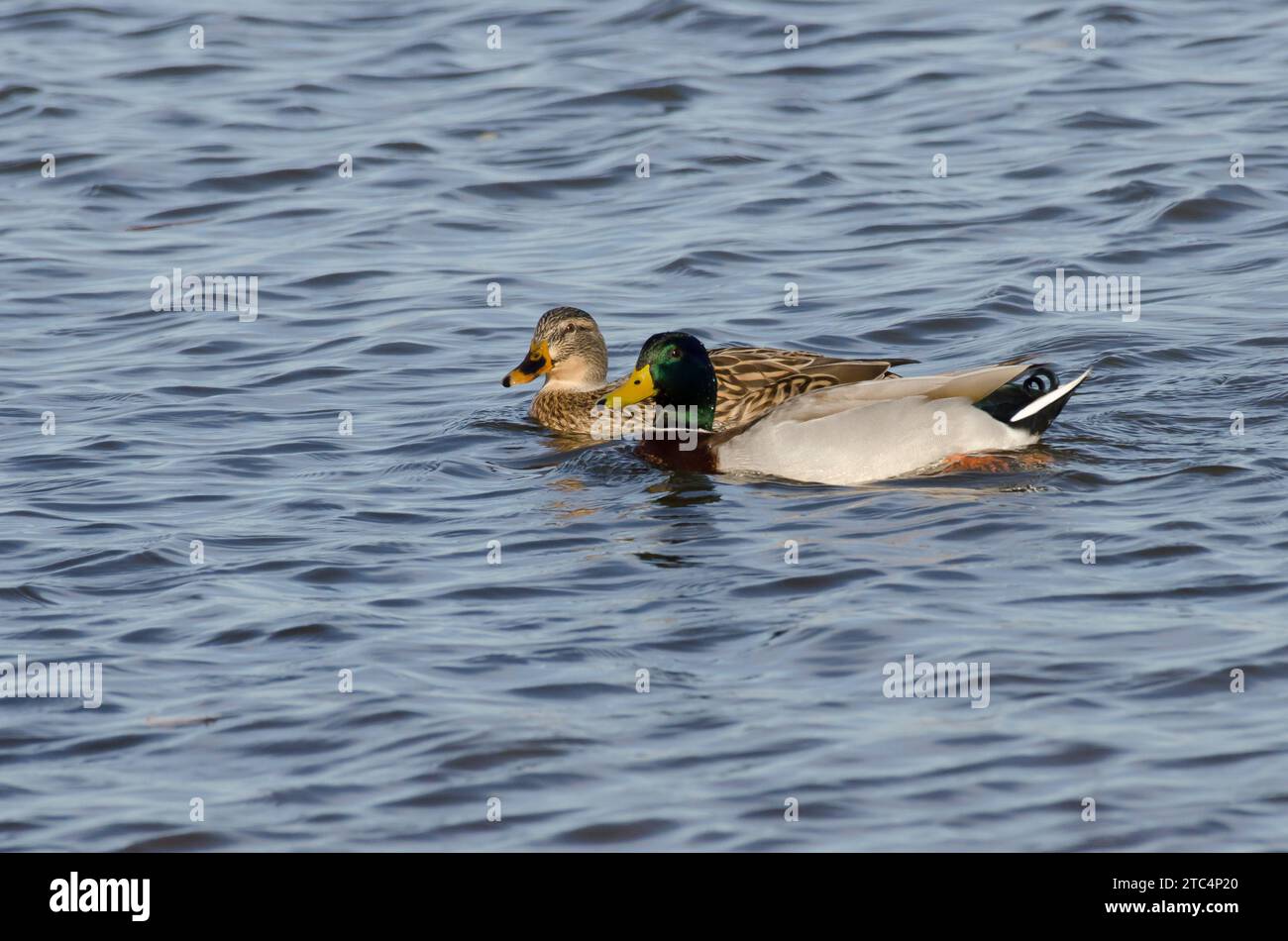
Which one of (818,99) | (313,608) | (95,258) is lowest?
(313,608)

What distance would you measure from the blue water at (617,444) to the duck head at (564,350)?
0.42 metres

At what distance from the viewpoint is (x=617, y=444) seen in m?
11.8

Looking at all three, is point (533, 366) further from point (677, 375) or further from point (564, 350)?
point (677, 375)

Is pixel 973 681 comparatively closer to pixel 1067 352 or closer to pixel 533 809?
pixel 533 809

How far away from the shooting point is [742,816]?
6512 millimetres

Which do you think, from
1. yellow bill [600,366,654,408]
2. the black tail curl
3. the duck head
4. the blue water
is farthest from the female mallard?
the black tail curl

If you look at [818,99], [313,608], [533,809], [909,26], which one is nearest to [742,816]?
[533,809]

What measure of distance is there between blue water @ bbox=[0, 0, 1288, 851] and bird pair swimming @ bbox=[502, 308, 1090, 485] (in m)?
0.22

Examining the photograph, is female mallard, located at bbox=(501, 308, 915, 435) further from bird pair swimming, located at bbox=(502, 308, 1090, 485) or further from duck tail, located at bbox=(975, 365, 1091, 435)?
duck tail, located at bbox=(975, 365, 1091, 435)

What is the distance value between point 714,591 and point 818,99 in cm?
1098

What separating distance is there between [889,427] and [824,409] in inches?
14.1

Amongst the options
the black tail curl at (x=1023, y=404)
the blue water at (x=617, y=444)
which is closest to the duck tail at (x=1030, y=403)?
the black tail curl at (x=1023, y=404)

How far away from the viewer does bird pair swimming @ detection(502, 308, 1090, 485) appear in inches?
406

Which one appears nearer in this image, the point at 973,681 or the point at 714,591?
the point at 973,681
